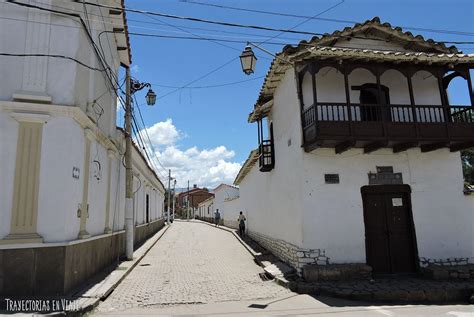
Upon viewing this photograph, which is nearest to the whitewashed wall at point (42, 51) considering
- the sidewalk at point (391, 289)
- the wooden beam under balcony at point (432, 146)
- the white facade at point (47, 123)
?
the white facade at point (47, 123)

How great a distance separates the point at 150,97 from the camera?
13148mm

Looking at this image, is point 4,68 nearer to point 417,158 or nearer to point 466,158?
point 417,158

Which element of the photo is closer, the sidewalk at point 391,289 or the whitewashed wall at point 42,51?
the whitewashed wall at point 42,51

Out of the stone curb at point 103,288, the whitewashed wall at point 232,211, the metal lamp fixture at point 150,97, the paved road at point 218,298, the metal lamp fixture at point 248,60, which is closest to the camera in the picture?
the stone curb at point 103,288

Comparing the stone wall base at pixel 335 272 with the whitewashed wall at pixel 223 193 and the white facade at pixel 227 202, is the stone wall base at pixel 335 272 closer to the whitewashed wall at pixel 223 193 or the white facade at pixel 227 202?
the white facade at pixel 227 202

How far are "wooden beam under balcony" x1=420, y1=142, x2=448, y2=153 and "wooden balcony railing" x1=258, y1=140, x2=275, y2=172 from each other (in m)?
4.97

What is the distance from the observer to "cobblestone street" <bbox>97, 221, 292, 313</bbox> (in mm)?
7504

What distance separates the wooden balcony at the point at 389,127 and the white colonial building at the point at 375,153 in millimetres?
27

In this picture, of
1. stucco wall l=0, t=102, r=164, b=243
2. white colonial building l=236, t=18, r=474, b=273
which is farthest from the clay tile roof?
stucco wall l=0, t=102, r=164, b=243

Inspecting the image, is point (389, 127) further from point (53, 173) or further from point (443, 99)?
point (53, 173)

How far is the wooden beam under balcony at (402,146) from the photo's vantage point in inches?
370

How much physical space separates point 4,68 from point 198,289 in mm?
6328

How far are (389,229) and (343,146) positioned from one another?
8.77ft

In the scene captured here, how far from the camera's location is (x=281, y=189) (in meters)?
11.7
